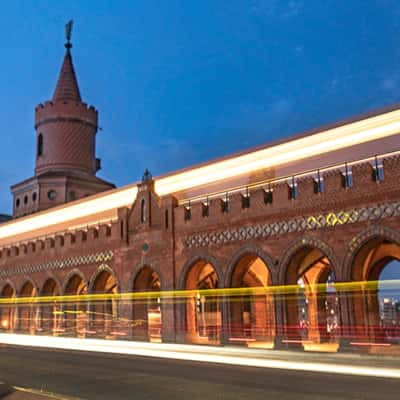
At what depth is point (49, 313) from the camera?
28812 millimetres

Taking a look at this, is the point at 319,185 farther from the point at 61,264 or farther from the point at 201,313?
the point at 61,264

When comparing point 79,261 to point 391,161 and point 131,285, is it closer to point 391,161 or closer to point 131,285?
point 131,285

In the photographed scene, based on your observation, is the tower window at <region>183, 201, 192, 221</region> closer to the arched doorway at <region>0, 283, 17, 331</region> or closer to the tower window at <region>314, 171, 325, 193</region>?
the tower window at <region>314, 171, 325, 193</region>

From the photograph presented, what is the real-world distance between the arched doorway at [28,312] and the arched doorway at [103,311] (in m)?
4.89

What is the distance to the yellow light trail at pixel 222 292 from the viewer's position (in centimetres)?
1699

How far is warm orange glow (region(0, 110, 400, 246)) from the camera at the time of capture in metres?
20.0

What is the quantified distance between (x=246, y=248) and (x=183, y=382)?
10.6m

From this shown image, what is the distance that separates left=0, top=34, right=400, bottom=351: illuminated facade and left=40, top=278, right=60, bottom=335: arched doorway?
0.08 m

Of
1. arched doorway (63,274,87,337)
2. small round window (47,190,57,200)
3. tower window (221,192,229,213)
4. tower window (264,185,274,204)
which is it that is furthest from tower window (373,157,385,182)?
small round window (47,190,57,200)

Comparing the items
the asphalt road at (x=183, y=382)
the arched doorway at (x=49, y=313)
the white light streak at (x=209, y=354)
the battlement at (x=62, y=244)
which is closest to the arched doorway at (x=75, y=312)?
the arched doorway at (x=49, y=313)

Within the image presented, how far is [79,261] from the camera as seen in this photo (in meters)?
28.1

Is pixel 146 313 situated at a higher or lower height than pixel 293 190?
lower

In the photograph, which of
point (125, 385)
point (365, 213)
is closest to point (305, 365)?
point (125, 385)

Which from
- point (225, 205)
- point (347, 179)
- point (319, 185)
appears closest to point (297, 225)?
point (319, 185)
